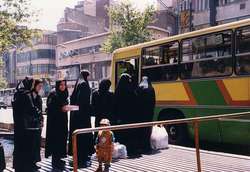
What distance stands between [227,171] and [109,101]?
2609mm

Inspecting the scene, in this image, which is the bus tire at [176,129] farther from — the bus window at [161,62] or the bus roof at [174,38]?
the bus roof at [174,38]

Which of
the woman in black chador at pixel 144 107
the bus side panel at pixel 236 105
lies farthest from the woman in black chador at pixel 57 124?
the bus side panel at pixel 236 105

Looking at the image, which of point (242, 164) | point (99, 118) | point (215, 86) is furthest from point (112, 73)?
point (242, 164)

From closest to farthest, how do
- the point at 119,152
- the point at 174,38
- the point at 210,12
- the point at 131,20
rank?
the point at 119,152 → the point at 174,38 → the point at 131,20 → the point at 210,12

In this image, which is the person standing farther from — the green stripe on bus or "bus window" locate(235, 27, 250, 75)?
"bus window" locate(235, 27, 250, 75)

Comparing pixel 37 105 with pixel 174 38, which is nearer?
pixel 37 105

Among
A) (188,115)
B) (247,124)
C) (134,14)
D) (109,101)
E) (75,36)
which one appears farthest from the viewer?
(75,36)

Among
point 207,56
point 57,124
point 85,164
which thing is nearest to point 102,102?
point 57,124

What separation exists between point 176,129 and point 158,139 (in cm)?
253

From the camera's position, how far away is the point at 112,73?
13875mm

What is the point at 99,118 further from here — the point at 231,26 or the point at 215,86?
the point at 231,26

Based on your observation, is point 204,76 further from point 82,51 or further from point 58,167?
point 82,51

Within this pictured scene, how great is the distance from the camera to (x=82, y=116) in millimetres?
7719

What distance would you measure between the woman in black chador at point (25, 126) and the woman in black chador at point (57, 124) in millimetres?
388
